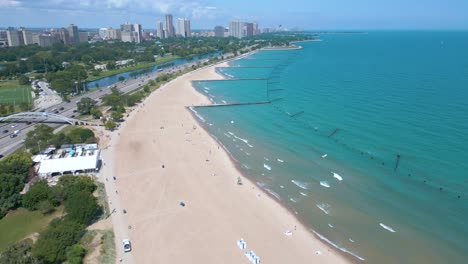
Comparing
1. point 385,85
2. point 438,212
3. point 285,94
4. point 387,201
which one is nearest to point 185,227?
point 387,201

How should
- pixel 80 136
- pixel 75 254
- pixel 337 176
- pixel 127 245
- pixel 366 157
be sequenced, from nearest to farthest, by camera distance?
pixel 75 254 < pixel 127 245 < pixel 337 176 < pixel 366 157 < pixel 80 136

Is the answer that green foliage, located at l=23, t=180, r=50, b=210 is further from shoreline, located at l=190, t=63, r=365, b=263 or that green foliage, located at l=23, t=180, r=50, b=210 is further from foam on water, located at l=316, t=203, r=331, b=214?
foam on water, located at l=316, t=203, r=331, b=214

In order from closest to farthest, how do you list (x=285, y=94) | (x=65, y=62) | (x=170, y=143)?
1. (x=170, y=143)
2. (x=285, y=94)
3. (x=65, y=62)

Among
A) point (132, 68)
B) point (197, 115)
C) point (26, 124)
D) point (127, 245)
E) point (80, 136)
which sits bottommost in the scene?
point (127, 245)

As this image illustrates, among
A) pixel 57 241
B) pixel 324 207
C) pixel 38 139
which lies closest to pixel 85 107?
pixel 38 139

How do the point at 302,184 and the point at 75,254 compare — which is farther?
the point at 302,184

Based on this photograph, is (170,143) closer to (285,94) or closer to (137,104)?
(137,104)

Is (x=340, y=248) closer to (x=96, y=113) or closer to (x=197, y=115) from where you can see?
(x=197, y=115)
